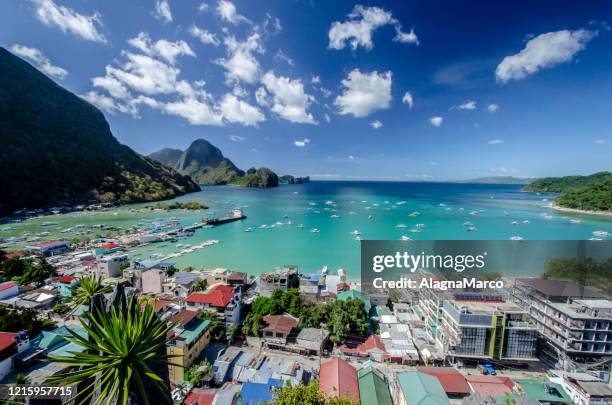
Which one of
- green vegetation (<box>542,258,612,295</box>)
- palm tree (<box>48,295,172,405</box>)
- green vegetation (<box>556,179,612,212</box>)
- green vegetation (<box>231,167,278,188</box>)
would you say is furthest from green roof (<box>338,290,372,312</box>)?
green vegetation (<box>231,167,278,188</box>)

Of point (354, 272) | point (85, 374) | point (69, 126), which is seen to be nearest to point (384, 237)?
point (354, 272)

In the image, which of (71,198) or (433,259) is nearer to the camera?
(433,259)

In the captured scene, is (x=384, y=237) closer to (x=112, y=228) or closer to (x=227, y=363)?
(x=227, y=363)

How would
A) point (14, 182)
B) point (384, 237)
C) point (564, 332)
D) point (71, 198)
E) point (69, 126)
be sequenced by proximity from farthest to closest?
point (69, 126) → point (71, 198) → point (14, 182) → point (384, 237) → point (564, 332)

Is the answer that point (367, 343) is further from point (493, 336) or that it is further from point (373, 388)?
point (493, 336)

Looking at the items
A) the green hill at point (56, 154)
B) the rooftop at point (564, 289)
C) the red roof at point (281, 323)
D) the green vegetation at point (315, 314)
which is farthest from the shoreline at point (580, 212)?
the green hill at point (56, 154)

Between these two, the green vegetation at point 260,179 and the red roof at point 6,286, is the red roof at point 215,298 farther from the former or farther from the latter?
the green vegetation at point 260,179

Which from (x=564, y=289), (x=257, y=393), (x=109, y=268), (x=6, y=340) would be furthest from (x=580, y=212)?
(x=6, y=340)
